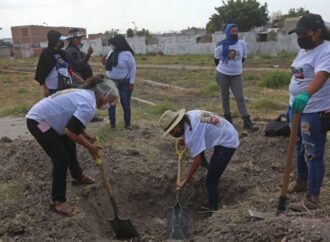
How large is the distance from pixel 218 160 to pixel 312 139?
981mm

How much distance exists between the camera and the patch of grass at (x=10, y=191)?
545cm

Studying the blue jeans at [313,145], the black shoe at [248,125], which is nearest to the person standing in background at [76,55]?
the black shoe at [248,125]

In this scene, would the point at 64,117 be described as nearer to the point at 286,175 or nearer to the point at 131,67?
the point at 286,175

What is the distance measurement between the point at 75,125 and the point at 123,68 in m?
4.05

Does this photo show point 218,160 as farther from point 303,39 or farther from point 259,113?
point 259,113

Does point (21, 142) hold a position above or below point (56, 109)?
below

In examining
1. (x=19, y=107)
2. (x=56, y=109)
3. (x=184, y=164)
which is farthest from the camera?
(x=19, y=107)

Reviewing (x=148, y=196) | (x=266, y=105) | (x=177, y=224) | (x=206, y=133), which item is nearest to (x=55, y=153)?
(x=177, y=224)

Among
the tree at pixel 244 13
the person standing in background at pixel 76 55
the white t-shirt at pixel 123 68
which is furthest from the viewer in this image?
the tree at pixel 244 13

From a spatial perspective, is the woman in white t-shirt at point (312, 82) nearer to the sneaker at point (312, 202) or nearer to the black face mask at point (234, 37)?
the sneaker at point (312, 202)

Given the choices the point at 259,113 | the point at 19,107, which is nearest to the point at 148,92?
the point at 19,107

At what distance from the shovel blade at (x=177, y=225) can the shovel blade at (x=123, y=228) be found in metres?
0.35

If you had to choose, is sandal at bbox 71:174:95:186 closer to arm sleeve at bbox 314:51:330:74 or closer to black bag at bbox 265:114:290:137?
arm sleeve at bbox 314:51:330:74

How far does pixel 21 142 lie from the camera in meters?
7.82
